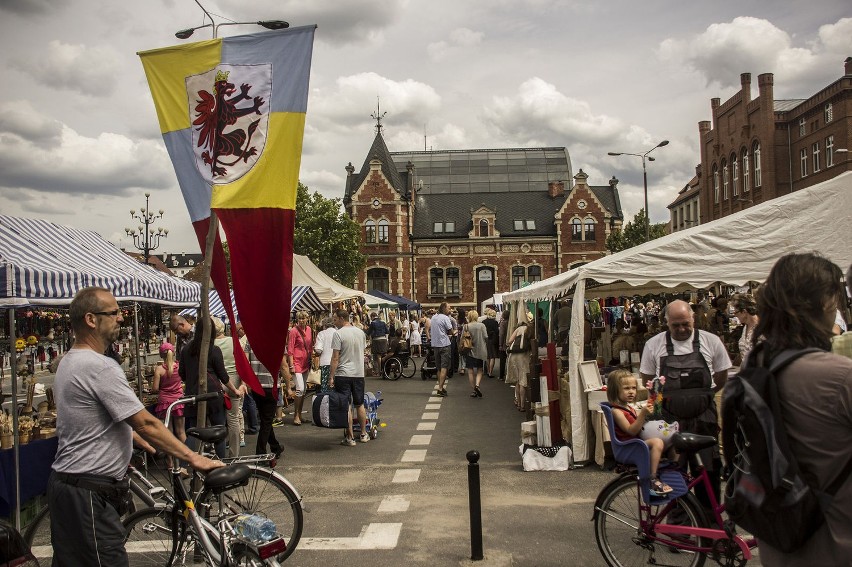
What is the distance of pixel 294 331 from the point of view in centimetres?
1259

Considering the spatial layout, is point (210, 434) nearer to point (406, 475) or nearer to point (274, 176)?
point (274, 176)

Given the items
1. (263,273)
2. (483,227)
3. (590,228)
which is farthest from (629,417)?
(590,228)

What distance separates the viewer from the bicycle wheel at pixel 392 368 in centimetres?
1994

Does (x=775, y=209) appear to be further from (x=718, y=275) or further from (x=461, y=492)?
(x=461, y=492)

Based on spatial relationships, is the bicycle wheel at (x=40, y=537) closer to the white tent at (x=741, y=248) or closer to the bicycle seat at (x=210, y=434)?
the bicycle seat at (x=210, y=434)

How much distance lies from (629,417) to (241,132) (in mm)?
3499

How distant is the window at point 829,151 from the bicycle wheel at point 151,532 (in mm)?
41724

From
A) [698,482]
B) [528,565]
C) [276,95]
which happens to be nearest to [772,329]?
[698,482]

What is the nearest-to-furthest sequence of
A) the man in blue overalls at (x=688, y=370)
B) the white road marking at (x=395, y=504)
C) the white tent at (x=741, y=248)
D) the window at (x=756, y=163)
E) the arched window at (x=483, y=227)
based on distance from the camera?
1. the man in blue overalls at (x=688, y=370)
2. the white road marking at (x=395, y=504)
3. the white tent at (x=741, y=248)
4. the window at (x=756, y=163)
5. the arched window at (x=483, y=227)

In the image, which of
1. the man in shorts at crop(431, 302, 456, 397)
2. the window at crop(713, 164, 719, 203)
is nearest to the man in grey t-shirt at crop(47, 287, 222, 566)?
the man in shorts at crop(431, 302, 456, 397)

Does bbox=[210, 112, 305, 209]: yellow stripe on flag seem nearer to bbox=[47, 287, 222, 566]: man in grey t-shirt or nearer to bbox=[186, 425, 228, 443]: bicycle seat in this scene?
bbox=[186, 425, 228, 443]: bicycle seat

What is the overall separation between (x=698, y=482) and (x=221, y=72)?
4268mm

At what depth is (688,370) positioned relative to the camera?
5.48m

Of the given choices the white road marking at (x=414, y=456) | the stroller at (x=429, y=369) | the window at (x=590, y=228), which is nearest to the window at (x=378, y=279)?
the window at (x=590, y=228)
